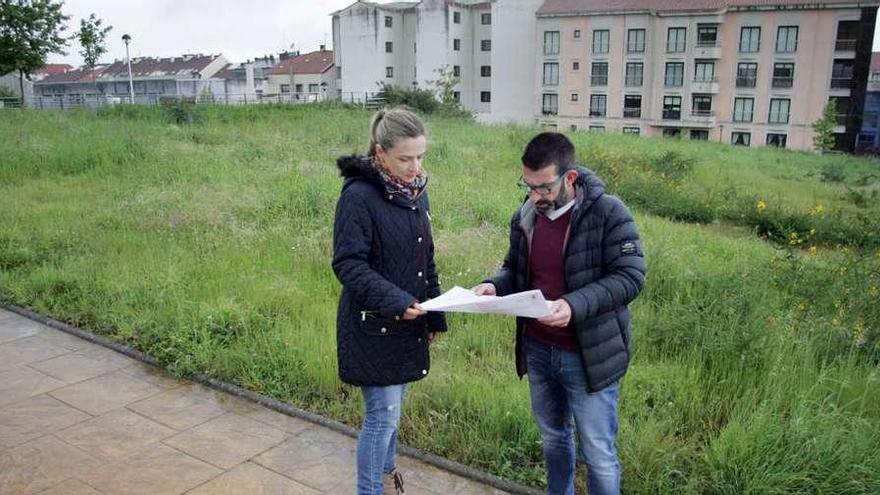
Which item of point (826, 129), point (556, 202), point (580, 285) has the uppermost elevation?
point (556, 202)

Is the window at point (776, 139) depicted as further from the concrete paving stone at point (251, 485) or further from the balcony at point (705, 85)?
the concrete paving stone at point (251, 485)

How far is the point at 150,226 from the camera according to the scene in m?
7.61

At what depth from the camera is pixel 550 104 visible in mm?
42344

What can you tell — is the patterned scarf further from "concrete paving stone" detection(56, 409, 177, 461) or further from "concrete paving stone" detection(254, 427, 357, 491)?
"concrete paving stone" detection(56, 409, 177, 461)

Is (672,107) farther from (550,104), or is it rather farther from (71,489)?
(71,489)

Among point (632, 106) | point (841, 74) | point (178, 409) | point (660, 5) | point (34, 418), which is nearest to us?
point (34, 418)

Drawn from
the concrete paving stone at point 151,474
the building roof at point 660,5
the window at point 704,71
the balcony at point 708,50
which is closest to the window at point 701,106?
the window at point 704,71

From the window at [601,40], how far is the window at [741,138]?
30.1 feet

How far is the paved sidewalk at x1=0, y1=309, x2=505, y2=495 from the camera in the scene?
3094 millimetres

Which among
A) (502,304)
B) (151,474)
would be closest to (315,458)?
(151,474)

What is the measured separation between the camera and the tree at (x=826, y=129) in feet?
108

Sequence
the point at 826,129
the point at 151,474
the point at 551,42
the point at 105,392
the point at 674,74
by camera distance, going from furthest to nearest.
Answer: the point at 551,42 < the point at 674,74 < the point at 826,129 < the point at 105,392 < the point at 151,474

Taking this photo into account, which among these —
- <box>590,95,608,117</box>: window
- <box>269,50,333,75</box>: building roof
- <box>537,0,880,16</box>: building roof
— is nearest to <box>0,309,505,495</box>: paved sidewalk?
<box>590,95,608,117</box>: window

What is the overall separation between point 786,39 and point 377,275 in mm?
41196
